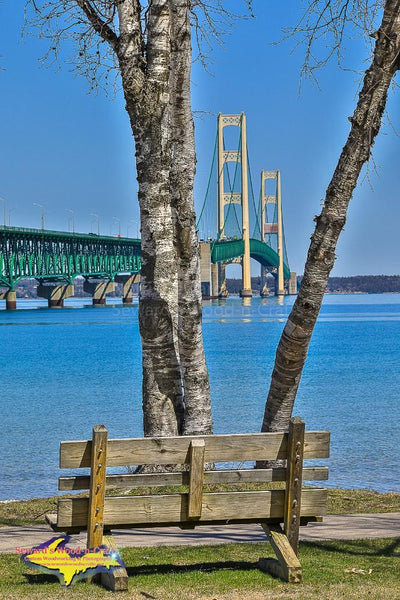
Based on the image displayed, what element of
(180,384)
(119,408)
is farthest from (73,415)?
(180,384)

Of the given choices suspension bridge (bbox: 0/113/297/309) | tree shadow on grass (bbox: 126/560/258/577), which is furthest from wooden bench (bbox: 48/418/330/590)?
suspension bridge (bbox: 0/113/297/309)

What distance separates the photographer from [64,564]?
5453 mm

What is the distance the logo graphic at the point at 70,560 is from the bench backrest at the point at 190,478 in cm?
15

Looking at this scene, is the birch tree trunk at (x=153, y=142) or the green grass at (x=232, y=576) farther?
the birch tree trunk at (x=153, y=142)

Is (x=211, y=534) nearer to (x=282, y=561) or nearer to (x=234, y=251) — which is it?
(x=282, y=561)

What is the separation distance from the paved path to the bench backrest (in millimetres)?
1302

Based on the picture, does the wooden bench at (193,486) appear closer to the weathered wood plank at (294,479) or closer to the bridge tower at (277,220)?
the weathered wood plank at (294,479)

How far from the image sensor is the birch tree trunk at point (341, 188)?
8594 mm

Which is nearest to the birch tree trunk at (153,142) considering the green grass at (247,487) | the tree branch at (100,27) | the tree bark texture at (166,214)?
the tree bark texture at (166,214)

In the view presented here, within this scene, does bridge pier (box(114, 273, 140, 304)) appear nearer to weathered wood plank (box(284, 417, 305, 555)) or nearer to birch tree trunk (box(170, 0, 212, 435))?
birch tree trunk (box(170, 0, 212, 435))

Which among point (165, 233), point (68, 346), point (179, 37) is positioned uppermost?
point (179, 37)

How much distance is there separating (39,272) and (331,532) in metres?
106

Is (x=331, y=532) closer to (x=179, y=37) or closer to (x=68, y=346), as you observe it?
(x=179, y=37)

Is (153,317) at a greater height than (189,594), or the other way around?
Result: (153,317)
